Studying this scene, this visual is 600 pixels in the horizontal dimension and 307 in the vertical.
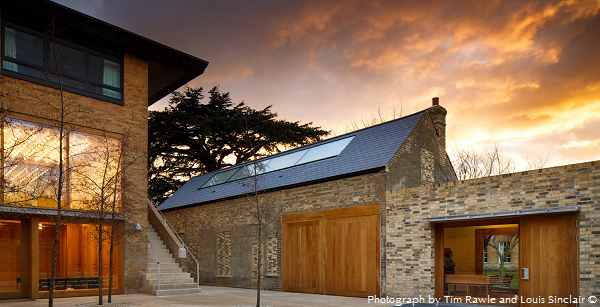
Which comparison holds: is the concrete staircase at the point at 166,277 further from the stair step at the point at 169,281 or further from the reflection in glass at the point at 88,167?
the reflection in glass at the point at 88,167

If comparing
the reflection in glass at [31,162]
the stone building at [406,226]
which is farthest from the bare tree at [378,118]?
the reflection in glass at [31,162]

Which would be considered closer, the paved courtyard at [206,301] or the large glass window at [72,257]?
the paved courtyard at [206,301]

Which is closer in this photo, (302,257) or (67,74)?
(67,74)

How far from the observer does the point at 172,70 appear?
1441 centimetres

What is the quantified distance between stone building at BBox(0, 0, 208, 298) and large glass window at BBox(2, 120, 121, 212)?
3 cm

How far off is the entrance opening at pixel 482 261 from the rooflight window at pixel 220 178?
12.2m

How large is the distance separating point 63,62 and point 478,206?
1124 cm

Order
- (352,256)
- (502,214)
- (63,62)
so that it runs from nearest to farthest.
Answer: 1. (502,214)
2. (63,62)
3. (352,256)

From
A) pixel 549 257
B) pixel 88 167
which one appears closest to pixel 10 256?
pixel 88 167

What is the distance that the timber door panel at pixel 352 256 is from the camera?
11.5 meters

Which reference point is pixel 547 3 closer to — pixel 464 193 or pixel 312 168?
pixel 464 193

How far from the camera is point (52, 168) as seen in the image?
417 inches

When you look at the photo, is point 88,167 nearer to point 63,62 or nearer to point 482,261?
point 63,62

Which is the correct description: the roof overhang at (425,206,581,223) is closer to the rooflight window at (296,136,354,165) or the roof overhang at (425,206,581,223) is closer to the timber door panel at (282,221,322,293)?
the timber door panel at (282,221,322,293)
